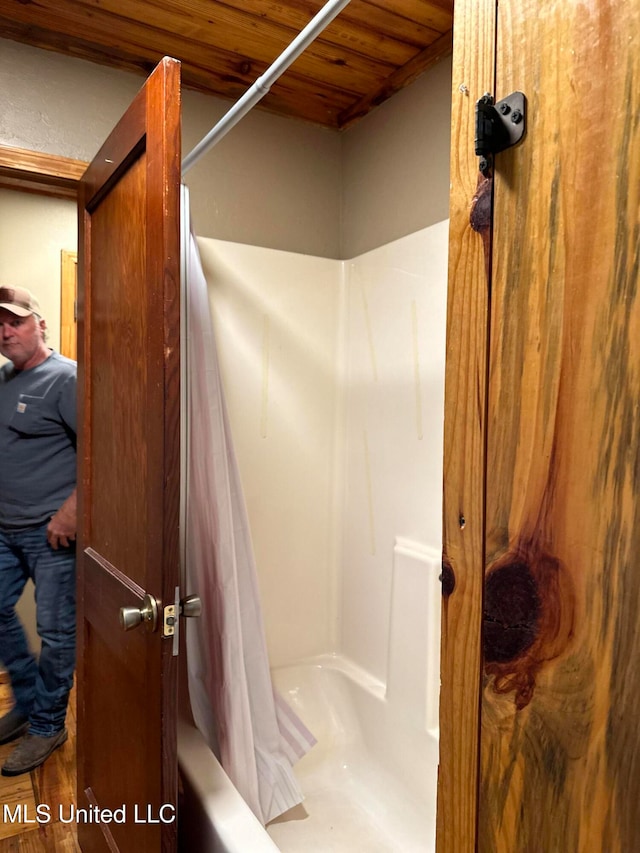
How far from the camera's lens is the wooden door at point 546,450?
421 millimetres

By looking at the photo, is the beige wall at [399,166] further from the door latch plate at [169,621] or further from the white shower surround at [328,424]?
the door latch plate at [169,621]

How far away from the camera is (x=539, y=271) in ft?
1.57

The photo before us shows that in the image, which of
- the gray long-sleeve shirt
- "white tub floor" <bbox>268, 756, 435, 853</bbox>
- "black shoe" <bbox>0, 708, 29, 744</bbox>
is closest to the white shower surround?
"white tub floor" <bbox>268, 756, 435, 853</bbox>

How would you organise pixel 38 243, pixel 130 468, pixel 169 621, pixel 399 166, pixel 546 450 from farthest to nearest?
pixel 38 243 < pixel 399 166 < pixel 130 468 < pixel 169 621 < pixel 546 450

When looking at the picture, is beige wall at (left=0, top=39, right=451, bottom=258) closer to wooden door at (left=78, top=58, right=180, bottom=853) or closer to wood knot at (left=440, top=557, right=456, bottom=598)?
wooden door at (left=78, top=58, right=180, bottom=853)

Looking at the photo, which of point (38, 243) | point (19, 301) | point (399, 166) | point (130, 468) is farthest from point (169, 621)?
point (38, 243)

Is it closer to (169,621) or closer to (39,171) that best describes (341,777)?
(169,621)

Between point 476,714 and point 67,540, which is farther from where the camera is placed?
point 67,540

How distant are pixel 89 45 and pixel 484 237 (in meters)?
1.68

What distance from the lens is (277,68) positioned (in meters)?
1.12

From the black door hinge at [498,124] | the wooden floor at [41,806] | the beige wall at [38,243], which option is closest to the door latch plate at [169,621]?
the black door hinge at [498,124]

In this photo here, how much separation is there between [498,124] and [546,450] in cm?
29

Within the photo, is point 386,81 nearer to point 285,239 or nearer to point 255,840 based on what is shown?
point 285,239

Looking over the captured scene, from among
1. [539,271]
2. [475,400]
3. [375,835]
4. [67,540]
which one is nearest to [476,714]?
[475,400]
